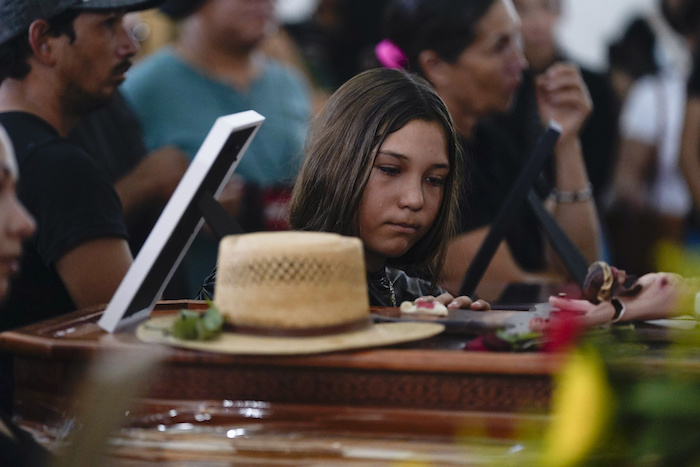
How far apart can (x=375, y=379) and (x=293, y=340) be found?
12 cm

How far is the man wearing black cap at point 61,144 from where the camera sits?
1742mm

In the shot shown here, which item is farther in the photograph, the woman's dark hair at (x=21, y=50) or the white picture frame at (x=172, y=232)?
the woman's dark hair at (x=21, y=50)

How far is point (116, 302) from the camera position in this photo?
1.29 m

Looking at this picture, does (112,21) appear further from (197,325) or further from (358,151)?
(197,325)

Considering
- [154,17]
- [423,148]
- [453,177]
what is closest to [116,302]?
[423,148]

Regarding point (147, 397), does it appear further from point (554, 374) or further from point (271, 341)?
point (554, 374)

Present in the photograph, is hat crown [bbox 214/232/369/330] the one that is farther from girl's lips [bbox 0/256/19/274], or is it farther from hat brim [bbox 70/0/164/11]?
hat brim [bbox 70/0/164/11]

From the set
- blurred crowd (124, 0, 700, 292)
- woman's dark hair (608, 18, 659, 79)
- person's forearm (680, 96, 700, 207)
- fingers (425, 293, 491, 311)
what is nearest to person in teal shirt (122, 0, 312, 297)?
blurred crowd (124, 0, 700, 292)

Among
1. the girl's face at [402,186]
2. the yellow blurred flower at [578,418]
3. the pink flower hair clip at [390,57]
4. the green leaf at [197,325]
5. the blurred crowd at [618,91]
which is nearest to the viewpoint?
the yellow blurred flower at [578,418]

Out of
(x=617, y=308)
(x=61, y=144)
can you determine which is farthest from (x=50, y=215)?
(x=617, y=308)

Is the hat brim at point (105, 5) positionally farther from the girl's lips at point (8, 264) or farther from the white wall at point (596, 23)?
the white wall at point (596, 23)

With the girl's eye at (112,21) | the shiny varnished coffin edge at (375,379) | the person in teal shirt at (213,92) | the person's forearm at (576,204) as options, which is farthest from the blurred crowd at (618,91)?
the shiny varnished coffin edge at (375,379)

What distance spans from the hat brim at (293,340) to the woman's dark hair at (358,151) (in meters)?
0.54

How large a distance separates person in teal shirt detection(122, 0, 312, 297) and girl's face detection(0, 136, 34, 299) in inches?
63.8
